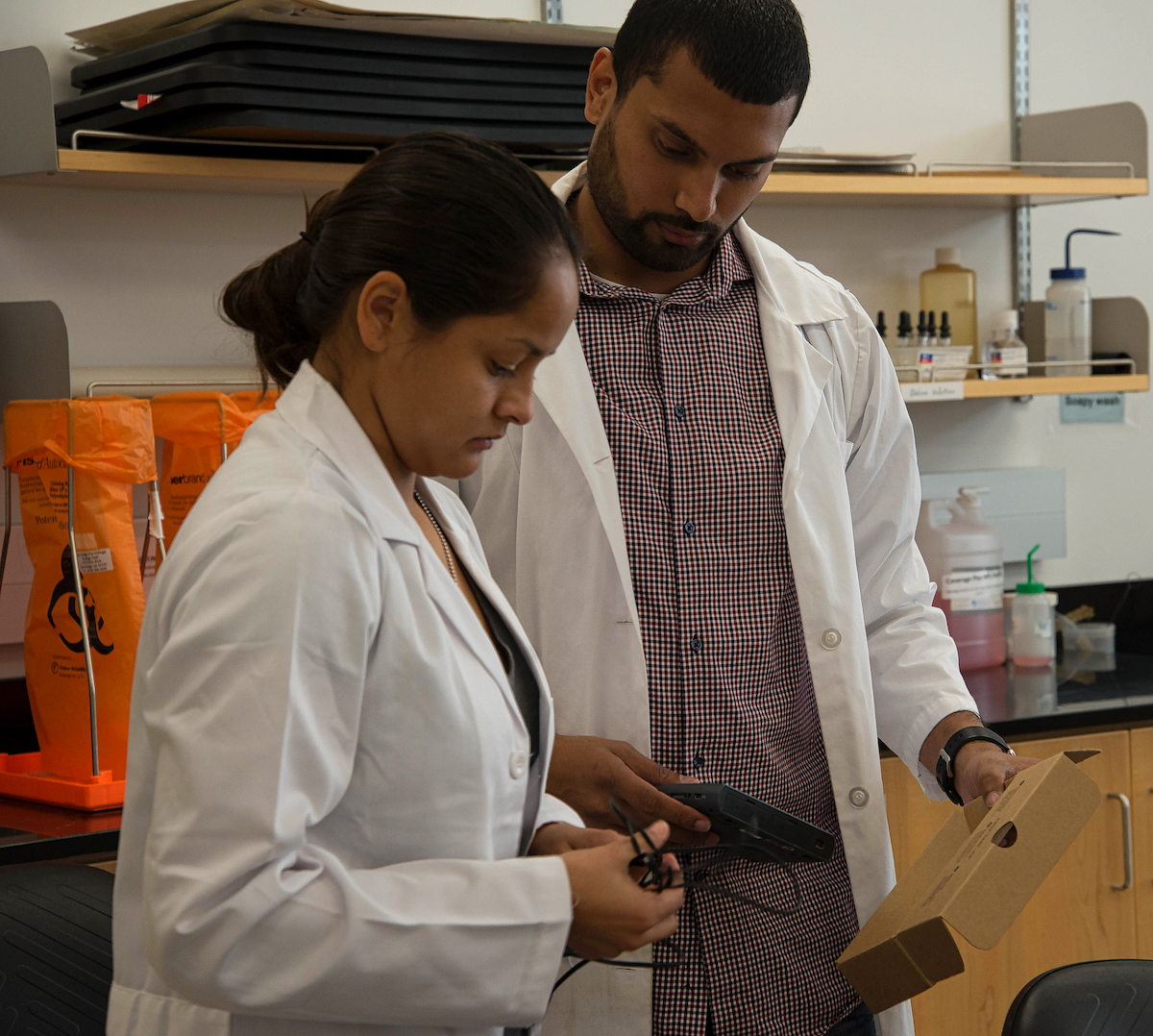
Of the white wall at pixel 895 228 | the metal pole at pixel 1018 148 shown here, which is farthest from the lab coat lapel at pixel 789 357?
the metal pole at pixel 1018 148

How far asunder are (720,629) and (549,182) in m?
1.09

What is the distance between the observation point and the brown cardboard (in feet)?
3.28

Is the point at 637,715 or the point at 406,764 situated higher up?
the point at 406,764

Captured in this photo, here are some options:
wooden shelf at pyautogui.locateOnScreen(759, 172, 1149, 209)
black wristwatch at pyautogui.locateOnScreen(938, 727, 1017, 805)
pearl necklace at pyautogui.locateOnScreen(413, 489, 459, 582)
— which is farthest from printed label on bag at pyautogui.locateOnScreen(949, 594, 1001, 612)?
pearl necklace at pyautogui.locateOnScreen(413, 489, 459, 582)

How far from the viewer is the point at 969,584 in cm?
263

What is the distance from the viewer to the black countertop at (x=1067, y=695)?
2.18 metres

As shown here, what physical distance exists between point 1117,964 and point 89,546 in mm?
1402

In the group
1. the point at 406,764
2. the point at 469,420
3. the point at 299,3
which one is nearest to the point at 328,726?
the point at 406,764

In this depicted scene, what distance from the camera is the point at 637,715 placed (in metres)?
1.30

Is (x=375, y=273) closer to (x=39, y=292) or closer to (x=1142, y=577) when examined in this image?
(x=39, y=292)

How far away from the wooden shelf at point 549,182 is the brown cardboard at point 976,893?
1.04 metres

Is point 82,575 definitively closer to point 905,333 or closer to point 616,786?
point 616,786

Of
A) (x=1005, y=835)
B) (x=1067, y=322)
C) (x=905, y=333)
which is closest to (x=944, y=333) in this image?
(x=905, y=333)

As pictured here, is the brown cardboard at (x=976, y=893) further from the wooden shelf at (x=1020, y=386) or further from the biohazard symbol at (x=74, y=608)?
the wooden shelf at (x=1020, y=386)
